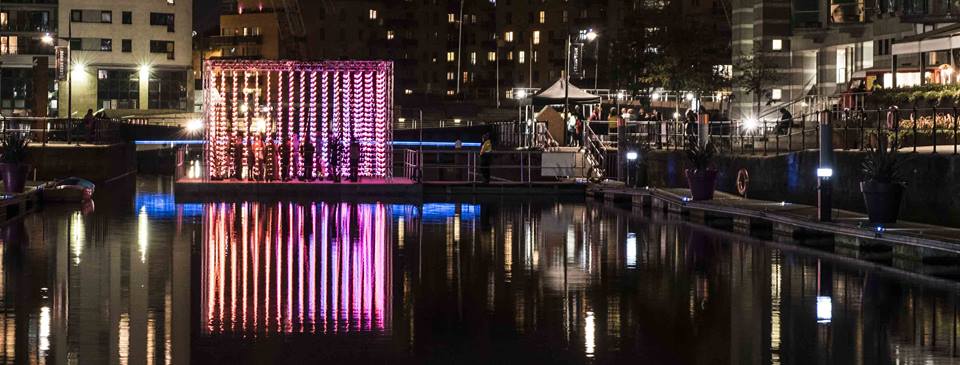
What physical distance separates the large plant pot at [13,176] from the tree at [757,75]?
146 ft

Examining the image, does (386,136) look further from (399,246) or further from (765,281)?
(765,281)

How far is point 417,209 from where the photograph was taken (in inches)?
1531

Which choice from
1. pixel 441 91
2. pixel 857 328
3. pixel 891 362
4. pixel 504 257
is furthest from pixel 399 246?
pixel 441 91

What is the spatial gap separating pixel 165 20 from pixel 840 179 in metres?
Answer: 101

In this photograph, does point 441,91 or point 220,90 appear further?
point 441,91

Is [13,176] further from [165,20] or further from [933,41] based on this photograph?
[165,20]

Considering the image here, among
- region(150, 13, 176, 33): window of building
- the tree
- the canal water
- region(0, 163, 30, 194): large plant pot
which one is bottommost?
the canal water

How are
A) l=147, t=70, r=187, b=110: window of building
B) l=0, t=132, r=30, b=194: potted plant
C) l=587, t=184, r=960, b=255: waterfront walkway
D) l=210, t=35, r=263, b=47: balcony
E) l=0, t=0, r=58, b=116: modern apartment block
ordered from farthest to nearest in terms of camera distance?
l=210, t=35, r=263, b=47: balcony, l=0, t=0, r=58, b=116: modern apartment block, l=147, t=70, r=187, b=110: window of building, l=0, t=132, r=30, b=194: potted plant, l=587, t=184, r=960, b=255: waterfront walkway

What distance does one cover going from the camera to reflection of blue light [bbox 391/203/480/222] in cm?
3534

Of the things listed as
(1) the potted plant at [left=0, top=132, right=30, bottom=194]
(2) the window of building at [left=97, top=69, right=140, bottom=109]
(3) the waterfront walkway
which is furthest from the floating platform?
(2) the window of building at [left=97, top=69, right=140, bottom=109]

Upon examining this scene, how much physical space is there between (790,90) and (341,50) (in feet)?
317

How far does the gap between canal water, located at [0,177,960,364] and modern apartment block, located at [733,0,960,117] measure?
92.5 feet

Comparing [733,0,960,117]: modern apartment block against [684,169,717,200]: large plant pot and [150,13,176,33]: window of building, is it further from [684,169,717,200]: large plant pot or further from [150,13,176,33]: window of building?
[150,13,176,33]: window of building

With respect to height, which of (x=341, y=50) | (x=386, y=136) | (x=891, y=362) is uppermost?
(x=341, y=50)
